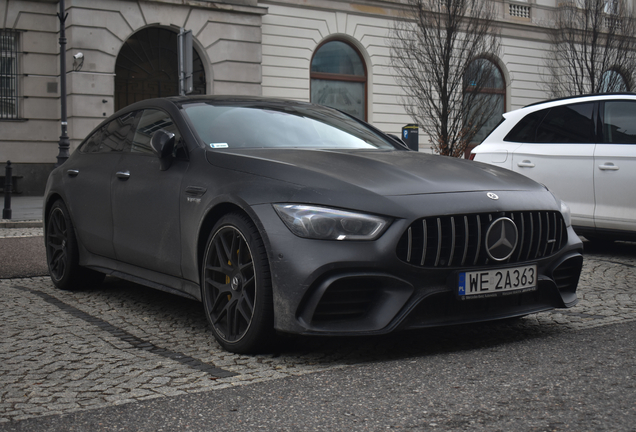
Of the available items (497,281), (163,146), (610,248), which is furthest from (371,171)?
(610,248)

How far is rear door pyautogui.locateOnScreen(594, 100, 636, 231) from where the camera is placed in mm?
7590

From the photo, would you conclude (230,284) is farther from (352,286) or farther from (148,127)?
(148,127)

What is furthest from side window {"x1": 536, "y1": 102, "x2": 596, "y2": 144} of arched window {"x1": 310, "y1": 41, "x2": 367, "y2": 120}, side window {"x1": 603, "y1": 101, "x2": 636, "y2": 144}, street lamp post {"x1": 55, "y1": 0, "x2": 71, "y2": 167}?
arched window {"x1": 310, "y1": 41, "x2": 367, "y2": 120}

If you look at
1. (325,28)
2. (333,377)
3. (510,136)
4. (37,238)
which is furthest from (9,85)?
(333,377)

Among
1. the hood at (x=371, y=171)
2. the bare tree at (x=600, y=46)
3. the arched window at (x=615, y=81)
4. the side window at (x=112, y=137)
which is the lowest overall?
the hood at (x=371, y=171)

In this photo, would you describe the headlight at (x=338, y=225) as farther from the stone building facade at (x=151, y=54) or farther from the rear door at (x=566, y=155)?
the stone building facade at (x=151, y=54)

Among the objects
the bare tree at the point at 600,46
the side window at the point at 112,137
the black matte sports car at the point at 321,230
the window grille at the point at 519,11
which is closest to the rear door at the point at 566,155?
the black matte sports car at the point at 321,230

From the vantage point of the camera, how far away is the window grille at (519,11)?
30.2 metres

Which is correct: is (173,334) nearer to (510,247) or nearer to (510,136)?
(510,247)

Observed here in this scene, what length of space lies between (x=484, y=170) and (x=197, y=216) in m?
1.60

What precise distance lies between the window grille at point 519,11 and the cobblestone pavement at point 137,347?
1026 inches

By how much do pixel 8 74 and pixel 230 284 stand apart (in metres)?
19.0

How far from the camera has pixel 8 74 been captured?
20.9m

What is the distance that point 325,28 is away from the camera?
25.5 m
